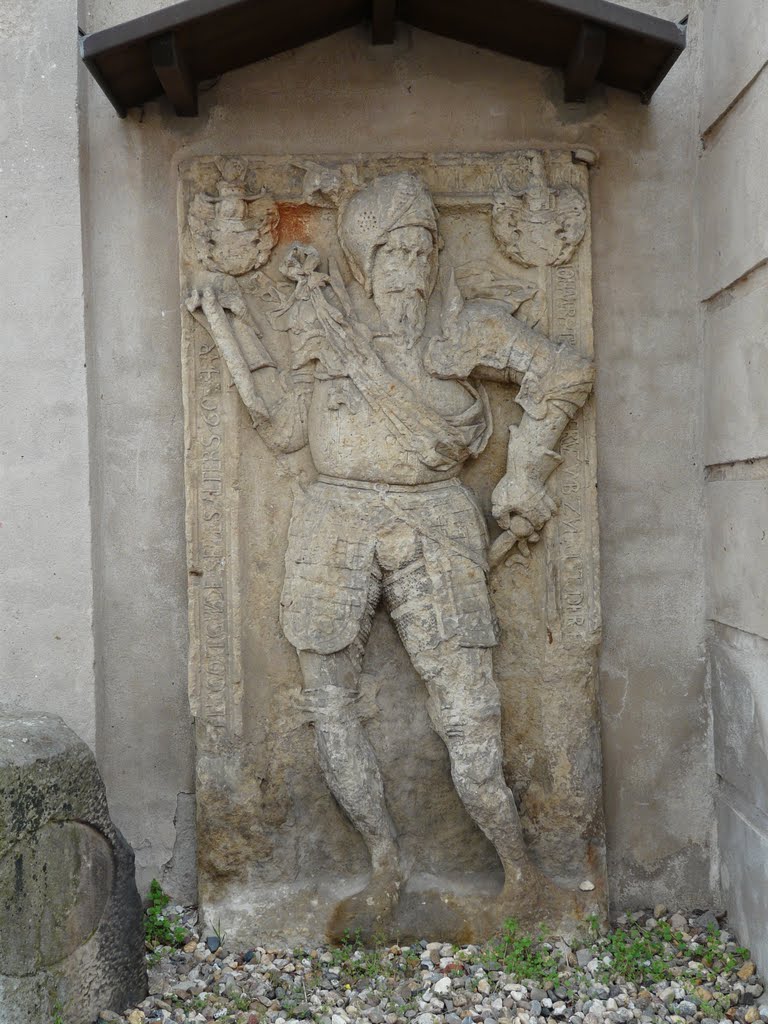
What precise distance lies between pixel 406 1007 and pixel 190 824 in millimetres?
1258

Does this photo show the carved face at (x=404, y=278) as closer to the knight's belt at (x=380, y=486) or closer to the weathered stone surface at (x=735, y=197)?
the knight's belt at (x=380, y=486)

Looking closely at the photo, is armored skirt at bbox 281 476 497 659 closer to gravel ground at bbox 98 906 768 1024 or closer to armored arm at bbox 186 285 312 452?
armored arm at bbox 186 285 312 452

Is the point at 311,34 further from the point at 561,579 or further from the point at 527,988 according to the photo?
the point at 527,988

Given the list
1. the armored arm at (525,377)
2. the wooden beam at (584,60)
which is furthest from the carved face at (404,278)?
the wooden beam at (584,60)

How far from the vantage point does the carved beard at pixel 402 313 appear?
14.0 ft

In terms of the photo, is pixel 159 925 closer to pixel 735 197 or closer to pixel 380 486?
pixel 380 486

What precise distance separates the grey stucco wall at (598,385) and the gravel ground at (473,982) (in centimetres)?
42

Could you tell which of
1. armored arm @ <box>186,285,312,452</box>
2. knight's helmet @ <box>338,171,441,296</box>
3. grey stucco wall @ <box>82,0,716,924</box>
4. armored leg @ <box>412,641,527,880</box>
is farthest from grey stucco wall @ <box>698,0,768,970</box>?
armored arm @ <box>186,285,312,452</box>

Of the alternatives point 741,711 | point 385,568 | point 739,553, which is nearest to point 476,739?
point 385,568

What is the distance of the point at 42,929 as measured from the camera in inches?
139

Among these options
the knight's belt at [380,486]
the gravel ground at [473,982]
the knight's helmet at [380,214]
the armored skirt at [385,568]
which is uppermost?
the knight's helmet at [380,214]

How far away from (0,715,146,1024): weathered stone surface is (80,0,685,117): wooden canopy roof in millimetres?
2460

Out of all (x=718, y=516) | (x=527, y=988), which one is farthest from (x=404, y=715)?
(x=718, y=516)

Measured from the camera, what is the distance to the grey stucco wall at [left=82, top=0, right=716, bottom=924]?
4492 millimetres
